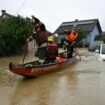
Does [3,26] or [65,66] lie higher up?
[3,26]

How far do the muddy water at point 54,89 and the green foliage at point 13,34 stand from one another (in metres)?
13.2

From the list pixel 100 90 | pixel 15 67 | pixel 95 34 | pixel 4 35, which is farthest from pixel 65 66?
pixel 95 34

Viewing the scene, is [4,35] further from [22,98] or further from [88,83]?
[22,98]

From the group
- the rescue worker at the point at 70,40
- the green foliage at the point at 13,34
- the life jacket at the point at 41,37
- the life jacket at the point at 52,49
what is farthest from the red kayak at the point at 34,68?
the green foliage at the point at 13,34

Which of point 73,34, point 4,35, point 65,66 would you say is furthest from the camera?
point 4,35

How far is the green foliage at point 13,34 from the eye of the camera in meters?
29.8

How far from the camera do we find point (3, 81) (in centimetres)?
1432

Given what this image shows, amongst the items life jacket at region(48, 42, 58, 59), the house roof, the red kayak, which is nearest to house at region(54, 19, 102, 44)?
the house roof

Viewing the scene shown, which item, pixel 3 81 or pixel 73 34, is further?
pixel 73 34

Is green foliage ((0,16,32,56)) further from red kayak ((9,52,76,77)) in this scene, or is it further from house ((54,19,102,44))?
house ((54,19,102,44))

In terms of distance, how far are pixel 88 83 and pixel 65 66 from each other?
545 centimetres

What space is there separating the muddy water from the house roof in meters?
46.5

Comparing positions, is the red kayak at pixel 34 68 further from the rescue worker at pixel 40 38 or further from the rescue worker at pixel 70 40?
the rescue worker at pixel 70 40

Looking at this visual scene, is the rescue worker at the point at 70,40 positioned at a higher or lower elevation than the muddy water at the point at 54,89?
higher
